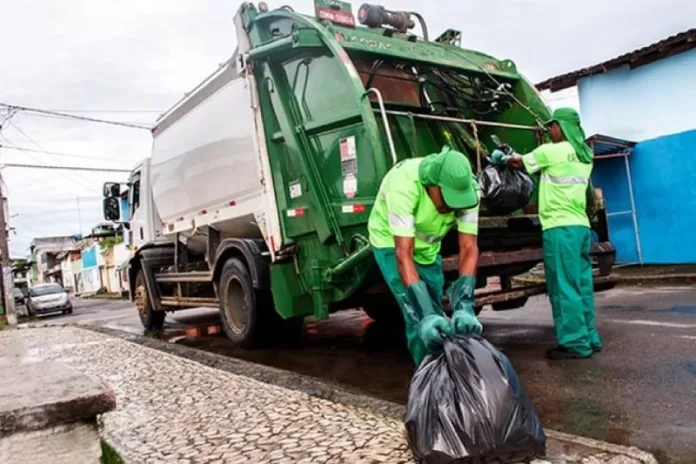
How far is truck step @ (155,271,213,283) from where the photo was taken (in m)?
7.04

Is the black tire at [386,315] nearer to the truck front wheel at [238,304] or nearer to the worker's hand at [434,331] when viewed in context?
the truck front wheel at [238,304]

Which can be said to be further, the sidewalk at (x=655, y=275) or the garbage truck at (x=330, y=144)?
the sidewalk at (x=655, y=275)

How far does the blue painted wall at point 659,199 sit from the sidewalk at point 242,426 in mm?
8339

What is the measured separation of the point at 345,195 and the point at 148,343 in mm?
3679

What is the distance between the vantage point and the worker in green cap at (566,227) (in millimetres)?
4410

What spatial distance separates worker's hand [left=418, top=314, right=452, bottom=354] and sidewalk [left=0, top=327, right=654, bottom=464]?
438 mm

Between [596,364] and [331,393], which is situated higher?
[331,393]

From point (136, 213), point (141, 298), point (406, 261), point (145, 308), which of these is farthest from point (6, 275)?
point (406, 261)

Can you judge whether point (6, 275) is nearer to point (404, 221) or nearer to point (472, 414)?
point (404, 221)

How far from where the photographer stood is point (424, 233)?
327cm

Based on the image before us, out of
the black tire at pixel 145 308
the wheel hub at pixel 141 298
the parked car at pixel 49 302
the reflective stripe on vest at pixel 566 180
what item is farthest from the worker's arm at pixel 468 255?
the parked car at pixel 49 302

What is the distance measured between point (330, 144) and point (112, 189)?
6.65 m

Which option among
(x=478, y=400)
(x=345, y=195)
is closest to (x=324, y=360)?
(x=345, y=195)

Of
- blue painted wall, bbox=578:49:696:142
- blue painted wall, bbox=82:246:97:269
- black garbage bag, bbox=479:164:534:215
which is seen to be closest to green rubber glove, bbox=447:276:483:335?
black garbage bag, bbox=479:164:534:215
